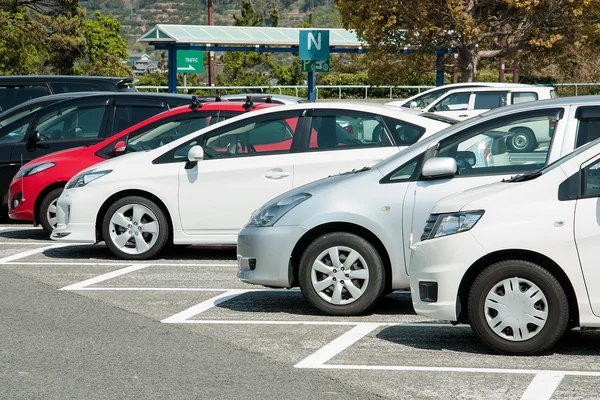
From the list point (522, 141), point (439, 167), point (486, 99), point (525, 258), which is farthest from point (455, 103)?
point (525, 258)

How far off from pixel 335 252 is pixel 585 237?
219 cm

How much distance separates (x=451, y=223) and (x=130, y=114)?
8.29 m

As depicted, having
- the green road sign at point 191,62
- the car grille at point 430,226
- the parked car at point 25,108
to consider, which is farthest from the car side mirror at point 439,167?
the green road sign at point 191,62

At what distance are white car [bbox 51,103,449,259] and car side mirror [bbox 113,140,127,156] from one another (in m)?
1.11

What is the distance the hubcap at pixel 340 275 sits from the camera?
7.89m

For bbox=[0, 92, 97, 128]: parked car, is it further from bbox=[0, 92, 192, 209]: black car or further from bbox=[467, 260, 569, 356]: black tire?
bbox=[467, 260, 569, 356]: black tire

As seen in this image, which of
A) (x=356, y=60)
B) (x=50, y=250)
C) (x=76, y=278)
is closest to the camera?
(x=76, y=278)

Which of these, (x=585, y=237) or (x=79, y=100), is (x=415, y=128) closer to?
(x=585, y=237)

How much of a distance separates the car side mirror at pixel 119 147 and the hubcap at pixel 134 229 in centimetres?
136

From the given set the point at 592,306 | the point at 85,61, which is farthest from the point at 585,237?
the point at 85,61

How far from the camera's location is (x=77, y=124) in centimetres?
1425

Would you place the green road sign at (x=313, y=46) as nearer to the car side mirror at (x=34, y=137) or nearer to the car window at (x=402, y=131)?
the car side mirror at (x=34, y=137)

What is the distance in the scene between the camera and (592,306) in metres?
6.33

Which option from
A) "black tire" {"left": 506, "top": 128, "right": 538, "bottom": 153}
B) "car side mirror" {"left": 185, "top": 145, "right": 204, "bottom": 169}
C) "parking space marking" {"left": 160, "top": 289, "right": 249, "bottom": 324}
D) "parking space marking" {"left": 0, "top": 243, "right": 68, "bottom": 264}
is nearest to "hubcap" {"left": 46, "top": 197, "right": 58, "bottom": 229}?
"parking space marking" {"left": 0, "top": 243, "right": 68, "bottom": 264}
